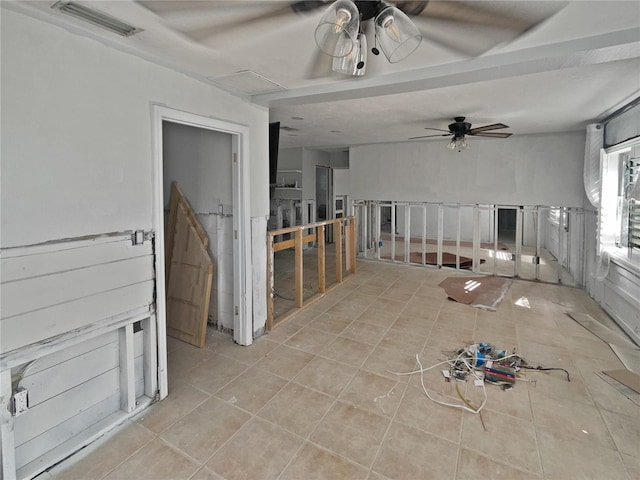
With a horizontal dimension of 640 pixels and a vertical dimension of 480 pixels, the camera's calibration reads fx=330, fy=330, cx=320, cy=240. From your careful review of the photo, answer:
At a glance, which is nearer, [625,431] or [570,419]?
[625,431]

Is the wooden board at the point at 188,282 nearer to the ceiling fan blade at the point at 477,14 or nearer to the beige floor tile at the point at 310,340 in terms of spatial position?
the beige floor tile at the point at 310,340

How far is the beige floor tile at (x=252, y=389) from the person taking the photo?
2355mm

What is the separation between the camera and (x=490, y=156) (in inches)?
227

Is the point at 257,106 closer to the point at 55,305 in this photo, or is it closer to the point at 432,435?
the point at 55,305

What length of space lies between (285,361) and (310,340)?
462mm

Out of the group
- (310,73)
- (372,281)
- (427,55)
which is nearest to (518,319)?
(372,281)

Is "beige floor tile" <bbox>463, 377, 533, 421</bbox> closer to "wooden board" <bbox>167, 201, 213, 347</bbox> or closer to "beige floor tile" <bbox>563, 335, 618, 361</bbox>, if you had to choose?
"beige floor tile" <bbox>563, 335, 618, 361</bbox>

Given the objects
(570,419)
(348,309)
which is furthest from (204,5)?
(348,309)

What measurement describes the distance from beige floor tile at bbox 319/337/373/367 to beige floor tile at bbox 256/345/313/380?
202 mm

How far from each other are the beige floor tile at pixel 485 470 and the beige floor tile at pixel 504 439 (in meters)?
0.04

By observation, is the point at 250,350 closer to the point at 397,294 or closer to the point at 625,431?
the point at 397,294

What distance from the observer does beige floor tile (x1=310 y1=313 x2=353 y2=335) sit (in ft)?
11.8

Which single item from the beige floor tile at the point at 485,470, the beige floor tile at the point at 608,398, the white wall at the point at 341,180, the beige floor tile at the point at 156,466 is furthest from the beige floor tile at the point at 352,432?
the white wall at the point at 341,180

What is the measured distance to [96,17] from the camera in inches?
66.9
